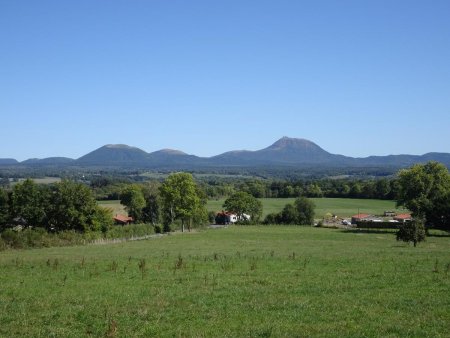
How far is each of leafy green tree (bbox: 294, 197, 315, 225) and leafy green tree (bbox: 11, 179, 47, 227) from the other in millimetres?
57882

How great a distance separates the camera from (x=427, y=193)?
7338 centimetres

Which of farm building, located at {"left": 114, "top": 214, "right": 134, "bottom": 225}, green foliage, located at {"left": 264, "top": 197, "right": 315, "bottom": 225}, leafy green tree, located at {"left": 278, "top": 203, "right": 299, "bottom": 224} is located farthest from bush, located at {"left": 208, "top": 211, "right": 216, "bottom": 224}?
farm building, located at {"left": 114, "top": 214, "right": 134, "bottom": 225}

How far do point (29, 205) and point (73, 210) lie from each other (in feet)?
20.6

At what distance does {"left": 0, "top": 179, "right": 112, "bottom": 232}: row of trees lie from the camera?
6406 centimetres

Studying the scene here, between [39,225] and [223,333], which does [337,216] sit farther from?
[223,333]

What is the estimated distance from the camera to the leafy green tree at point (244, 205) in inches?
4339

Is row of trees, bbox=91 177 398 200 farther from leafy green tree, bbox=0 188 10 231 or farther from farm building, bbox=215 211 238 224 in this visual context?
leafy green tree, bbox=0 188 10 231

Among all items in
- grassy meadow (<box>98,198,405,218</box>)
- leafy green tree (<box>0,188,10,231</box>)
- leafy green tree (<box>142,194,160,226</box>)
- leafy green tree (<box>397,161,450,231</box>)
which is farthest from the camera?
grassy meadow (<box>98,198,405,218</box>)

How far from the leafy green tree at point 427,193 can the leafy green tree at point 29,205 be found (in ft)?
172

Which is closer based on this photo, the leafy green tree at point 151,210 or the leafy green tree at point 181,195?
the leafy green tree at point 181,195

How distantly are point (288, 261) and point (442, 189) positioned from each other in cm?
5459

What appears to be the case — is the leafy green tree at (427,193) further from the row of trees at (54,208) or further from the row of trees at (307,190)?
the row of trees at (307,190)

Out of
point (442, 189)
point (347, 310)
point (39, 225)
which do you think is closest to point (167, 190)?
point (39, 225)

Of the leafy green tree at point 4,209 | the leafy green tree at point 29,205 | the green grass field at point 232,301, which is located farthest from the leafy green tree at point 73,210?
the green grass field at point 232,301
